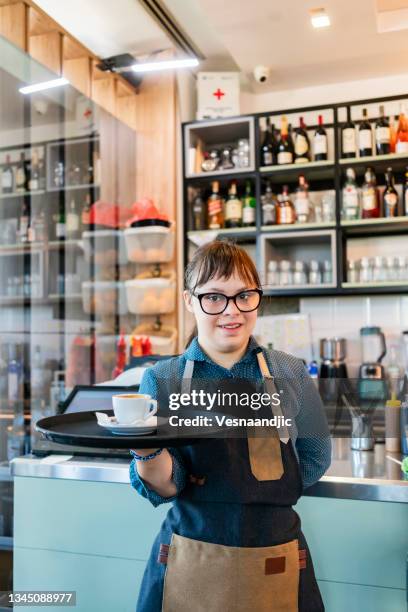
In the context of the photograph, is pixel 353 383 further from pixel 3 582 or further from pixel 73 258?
pixel 73 258

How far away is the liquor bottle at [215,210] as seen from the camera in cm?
356

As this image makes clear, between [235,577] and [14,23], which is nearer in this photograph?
[235,577]

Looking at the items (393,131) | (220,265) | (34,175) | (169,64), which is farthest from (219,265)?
(393,131)

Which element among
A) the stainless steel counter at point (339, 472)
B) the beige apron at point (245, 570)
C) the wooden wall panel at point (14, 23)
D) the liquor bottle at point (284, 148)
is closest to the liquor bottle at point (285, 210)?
the liquor bottle at point (284, 148)

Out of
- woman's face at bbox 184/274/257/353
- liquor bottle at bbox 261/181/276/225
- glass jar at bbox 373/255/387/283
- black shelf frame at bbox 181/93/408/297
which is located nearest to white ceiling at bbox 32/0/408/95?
black shelf frame at bbox 181/93/408/297

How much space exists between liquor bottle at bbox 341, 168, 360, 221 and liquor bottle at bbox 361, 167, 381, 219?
0.13 ft

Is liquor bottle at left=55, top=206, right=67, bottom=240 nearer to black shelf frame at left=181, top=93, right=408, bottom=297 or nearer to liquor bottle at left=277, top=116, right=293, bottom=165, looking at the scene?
black shelf frame at left=181, top=93, right=408, bottom=297

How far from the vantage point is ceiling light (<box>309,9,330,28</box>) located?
109 inches

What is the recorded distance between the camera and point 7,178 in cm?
255

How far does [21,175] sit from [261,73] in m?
1.65

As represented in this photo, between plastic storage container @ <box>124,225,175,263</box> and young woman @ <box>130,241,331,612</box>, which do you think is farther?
plastic storage container @ <box>124,225,175,263</box>

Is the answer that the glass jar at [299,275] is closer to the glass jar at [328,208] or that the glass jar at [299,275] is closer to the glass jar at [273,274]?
the glass jar at [273,274]

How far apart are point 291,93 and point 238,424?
3.24 m

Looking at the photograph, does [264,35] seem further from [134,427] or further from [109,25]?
[134,427]
